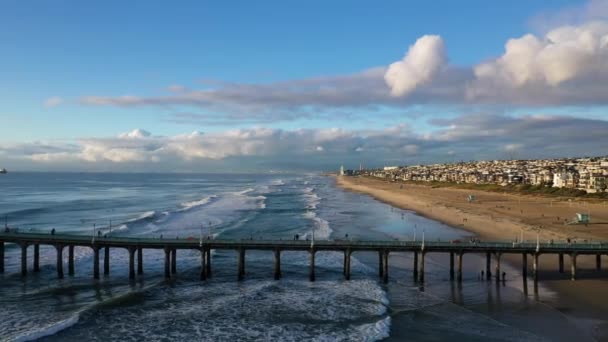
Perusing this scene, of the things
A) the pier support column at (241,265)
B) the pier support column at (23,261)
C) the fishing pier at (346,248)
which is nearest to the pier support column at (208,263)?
the fishing pier at (346,248)

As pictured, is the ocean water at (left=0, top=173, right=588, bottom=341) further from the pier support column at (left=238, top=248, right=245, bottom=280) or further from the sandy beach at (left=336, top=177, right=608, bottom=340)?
the sandy beach at (left=336, top=177, right=608, bottom=340)

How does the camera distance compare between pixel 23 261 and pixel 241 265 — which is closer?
pixel 241 265

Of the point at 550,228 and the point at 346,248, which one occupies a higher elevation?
the point at 346,248

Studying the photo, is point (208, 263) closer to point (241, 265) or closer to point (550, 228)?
point (241, 265)

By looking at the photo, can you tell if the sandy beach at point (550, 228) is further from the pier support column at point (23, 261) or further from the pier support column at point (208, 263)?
the pier support column at point (23, 261)

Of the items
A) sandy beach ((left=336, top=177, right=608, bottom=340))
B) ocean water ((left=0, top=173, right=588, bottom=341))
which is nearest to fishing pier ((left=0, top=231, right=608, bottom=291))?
ocean water ((left=0, top=173, right=588, bottom=341))

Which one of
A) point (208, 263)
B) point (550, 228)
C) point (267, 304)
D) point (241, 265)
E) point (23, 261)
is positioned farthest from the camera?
point (550, 228)

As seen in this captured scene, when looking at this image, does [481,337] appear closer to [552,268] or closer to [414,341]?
[414,341]

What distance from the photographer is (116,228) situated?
66125mm

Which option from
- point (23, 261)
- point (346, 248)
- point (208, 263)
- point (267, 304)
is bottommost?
point (267, 304)

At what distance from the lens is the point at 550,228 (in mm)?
62938

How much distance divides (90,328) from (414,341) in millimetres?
18219

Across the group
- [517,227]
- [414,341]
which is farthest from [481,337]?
[517,227]

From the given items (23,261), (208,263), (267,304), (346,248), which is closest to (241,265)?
(208,263)
